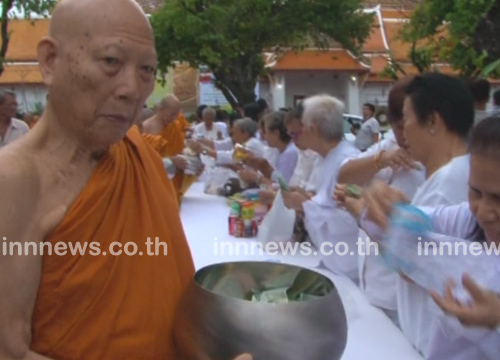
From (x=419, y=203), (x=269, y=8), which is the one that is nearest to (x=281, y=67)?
(x=269, y=8)

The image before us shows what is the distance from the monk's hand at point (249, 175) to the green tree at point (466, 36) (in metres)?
3.87

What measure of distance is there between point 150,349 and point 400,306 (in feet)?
2.60

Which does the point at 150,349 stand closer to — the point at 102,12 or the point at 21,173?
the point at 21,173

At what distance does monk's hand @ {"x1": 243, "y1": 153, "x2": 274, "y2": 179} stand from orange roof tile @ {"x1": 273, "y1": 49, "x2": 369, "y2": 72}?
14.7m

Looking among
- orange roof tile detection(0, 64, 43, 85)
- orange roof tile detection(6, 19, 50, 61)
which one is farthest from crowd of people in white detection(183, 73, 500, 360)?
orange roof tile detection(6, 19, 50, 61)

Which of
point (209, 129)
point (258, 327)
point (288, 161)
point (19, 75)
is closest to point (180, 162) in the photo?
point (288, 161)

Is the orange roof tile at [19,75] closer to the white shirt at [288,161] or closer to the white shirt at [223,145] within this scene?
the white shirt at [223,145]

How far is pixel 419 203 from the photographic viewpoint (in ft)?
5.29

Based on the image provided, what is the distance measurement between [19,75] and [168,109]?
17871mm

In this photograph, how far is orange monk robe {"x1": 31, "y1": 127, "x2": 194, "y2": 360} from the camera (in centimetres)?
103

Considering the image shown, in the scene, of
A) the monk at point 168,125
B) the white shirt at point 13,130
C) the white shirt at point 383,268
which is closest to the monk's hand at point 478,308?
the white shirt at point 383,268

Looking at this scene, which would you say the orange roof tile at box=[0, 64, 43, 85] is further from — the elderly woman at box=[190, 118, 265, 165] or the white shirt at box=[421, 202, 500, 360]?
the white shirt at box=[421, 202, 500, 360]

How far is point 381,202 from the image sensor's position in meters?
1.28

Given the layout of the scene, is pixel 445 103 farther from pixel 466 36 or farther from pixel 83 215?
pixel 466 36
